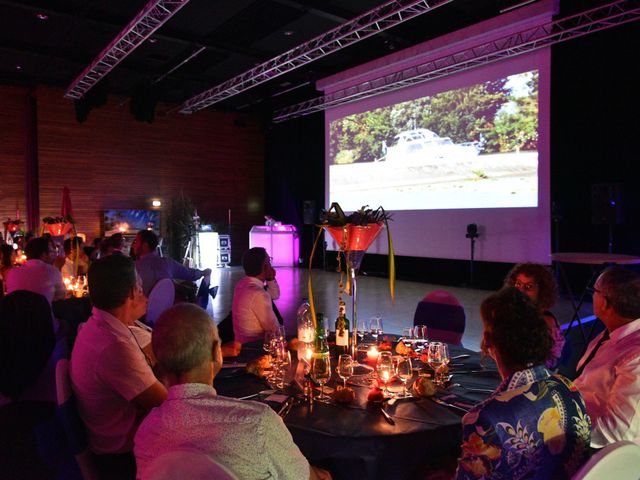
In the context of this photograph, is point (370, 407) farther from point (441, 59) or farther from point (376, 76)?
point (376, 76)

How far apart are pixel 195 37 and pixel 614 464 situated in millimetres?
10120

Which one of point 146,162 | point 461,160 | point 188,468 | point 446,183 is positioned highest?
point 146,162

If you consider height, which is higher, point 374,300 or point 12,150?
point 12,150

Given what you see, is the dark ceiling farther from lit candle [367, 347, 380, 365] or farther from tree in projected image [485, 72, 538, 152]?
lit candle [367, 347, 380, 365]

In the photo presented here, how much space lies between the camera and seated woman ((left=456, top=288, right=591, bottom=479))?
1348mm

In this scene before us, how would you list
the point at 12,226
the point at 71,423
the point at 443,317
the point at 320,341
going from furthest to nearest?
the point at 12,226 < the point at 443,317 < the point at 320,341 < the point at 71,423

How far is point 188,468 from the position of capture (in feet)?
3.55

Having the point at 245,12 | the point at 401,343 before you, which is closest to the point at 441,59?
the point at 245,12

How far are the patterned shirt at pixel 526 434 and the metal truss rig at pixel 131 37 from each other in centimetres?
717

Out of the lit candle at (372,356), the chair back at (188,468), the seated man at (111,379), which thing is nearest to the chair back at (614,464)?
the chair back at (188,468)

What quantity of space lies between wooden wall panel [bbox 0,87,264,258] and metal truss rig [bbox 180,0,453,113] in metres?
1.78

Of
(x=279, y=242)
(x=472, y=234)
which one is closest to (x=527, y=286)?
(x=472, y=234)

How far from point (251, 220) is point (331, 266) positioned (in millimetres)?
3916

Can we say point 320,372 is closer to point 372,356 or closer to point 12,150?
point 372,356
